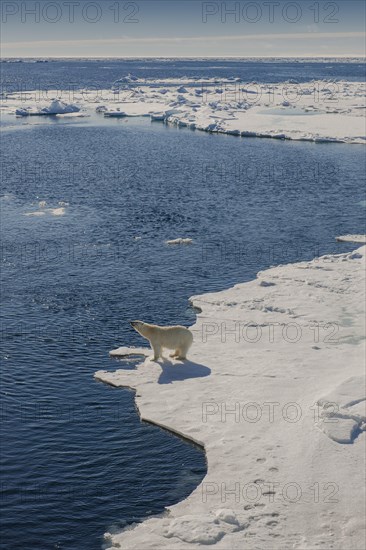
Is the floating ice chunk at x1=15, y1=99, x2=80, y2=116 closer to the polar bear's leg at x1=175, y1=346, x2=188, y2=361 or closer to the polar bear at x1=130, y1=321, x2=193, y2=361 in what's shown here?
the polar bear at x1=130, y1=321, x2=193, y2=361

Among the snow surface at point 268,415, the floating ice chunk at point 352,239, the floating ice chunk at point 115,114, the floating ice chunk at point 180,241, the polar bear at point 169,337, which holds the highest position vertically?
the floating ice chunk at point 115,114

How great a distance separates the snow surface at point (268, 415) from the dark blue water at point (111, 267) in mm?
924

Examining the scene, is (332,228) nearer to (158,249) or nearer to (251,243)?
(251,243)

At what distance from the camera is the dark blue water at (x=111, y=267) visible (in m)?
16.5

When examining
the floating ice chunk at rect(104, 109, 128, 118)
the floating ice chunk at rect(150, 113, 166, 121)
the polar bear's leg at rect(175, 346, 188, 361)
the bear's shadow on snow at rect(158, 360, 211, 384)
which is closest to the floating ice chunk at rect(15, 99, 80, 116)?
the floating ice chunk at rect(104, 109, 128, 118)

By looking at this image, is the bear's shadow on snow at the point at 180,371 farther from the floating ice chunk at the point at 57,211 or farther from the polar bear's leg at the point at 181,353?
the floating ice chunk at the point at 57,211

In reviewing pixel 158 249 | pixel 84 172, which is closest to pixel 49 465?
pixel 158 249

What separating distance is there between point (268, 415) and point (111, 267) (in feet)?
49.4

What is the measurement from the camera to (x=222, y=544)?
544 inches

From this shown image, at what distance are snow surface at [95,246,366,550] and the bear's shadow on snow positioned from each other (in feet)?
0.17

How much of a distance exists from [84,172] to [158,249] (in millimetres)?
21861

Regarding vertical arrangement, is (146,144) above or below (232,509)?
Result: above

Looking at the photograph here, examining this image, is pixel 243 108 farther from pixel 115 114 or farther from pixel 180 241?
pixel 180 241

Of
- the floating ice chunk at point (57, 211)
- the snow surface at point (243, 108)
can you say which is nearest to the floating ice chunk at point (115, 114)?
the snow surface at point (243, 108)
